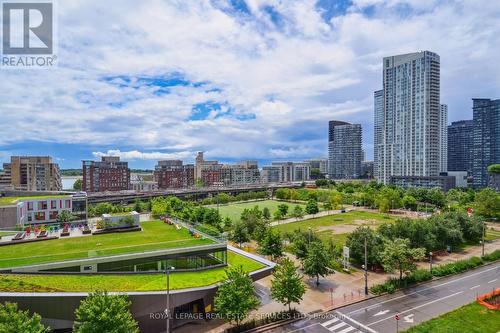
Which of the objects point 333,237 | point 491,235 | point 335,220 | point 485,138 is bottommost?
point 335,220

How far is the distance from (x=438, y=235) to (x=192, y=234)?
3643cm

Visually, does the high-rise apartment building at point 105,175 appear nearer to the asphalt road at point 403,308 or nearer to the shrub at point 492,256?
the asphalt road at point 403,308

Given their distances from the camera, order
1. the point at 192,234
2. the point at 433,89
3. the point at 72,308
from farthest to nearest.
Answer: the point at 433,89, the point at 192,234, the point at 72,308

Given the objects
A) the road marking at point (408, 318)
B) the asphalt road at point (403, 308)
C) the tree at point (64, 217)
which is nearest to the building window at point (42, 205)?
the tree at point (64, 217)

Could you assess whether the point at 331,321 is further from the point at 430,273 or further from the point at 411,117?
the point at 411,117

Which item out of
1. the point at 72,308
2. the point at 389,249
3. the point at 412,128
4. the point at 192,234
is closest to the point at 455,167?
the point at 412,128

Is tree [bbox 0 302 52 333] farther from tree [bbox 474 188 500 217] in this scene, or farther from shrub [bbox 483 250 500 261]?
tree [bbox 474 188 500 217]

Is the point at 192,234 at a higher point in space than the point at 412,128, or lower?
lower

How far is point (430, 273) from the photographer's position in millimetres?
34969

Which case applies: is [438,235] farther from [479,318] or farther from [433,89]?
[433,89]

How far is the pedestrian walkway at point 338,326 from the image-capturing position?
23938mm

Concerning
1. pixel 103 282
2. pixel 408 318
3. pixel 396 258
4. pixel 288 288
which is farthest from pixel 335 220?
pixel 103 282

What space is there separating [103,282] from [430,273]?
34.6 m

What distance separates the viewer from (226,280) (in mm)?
24375
